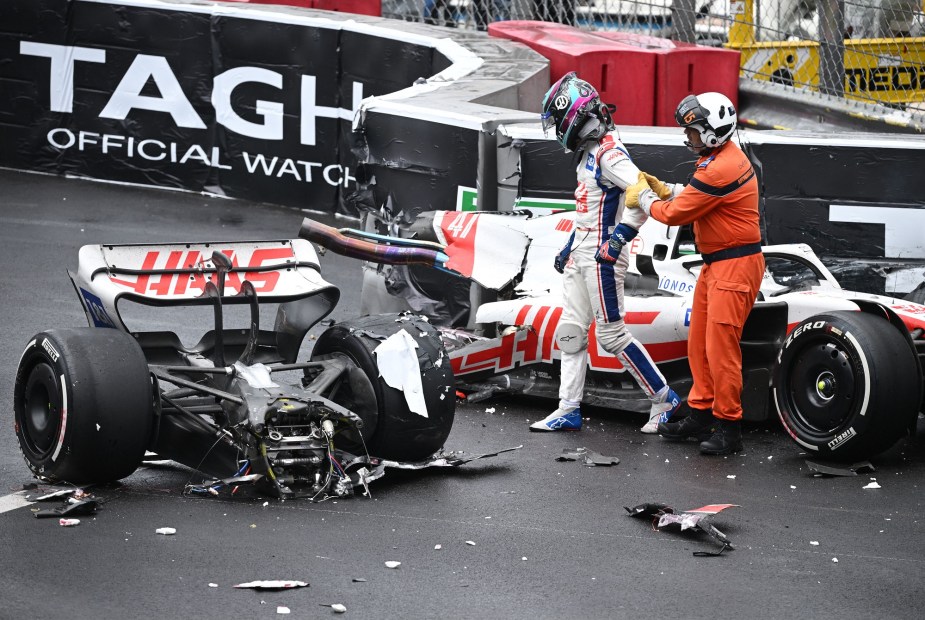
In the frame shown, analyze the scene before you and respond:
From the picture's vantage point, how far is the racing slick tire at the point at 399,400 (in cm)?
669

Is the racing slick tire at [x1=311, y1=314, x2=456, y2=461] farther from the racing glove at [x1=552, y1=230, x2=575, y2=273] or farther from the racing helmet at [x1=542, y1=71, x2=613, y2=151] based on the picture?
the racing helmet at [x1=542, y1=71, x2=613, y2=151]

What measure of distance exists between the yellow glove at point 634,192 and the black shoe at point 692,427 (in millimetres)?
1248

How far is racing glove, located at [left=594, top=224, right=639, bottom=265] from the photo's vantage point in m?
7.79

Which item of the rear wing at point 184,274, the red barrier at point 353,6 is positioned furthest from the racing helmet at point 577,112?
the red barrier at point 353,6

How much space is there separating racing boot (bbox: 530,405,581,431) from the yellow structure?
527 centimetres

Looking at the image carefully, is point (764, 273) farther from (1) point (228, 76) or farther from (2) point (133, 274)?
(1) point (228, 76)

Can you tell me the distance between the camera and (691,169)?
9367 mm

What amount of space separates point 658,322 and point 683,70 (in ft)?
17.2

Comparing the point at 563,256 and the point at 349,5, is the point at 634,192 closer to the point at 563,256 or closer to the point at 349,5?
the point at 563,256

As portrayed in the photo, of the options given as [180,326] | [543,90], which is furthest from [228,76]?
[180,326]

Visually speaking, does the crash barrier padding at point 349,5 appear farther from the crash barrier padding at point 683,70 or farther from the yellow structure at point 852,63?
the yellow structure at point 852,63

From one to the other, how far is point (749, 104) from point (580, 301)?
5811 mm

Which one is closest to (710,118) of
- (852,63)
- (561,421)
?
(561,421)

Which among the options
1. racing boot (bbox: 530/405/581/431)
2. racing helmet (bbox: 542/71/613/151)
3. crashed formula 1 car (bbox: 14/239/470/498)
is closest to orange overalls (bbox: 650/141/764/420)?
racing helmet (bbox: 542/71/613/151)
